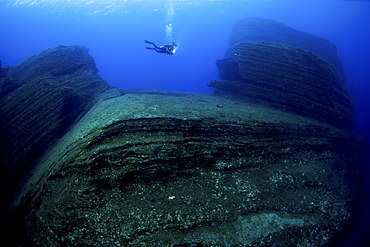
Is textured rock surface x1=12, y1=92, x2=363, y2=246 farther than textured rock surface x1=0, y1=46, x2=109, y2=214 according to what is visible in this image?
No

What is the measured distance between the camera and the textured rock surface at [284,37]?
2630cm

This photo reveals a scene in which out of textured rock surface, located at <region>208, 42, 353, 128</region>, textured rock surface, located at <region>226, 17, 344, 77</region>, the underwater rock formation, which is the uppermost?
textured rock surface, located at <region>226, 17, 344, 77</region>

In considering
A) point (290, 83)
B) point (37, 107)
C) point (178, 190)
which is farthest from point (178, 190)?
point (290, 83)

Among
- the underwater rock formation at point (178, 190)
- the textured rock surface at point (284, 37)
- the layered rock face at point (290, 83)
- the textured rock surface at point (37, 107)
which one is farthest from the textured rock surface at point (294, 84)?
the textured rock surface at point (284, 37)

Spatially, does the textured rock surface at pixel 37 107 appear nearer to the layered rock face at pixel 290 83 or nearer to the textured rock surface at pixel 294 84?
the layered rock face at pixel 290 83

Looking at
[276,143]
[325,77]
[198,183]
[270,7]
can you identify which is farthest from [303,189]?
[270,7]

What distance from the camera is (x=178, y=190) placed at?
624cm

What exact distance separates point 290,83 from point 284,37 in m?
19.3

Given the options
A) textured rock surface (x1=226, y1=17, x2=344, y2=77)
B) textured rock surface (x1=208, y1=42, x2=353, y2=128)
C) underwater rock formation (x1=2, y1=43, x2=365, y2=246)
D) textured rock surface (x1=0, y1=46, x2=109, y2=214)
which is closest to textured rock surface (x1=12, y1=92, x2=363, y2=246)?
underwater rock formation (x1=2, y1=43, x2=365, y2=246)

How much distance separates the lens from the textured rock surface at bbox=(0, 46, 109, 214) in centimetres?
964

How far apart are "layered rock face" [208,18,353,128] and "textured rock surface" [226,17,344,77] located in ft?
46.8

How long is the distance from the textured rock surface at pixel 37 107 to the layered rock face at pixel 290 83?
12.7 meters

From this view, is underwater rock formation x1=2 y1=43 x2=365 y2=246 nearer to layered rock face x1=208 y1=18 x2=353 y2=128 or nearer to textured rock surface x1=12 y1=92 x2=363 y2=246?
textured rock surface x1=12 y1=92 x2=363 y2=246

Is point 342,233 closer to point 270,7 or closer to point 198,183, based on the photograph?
point 198,183
